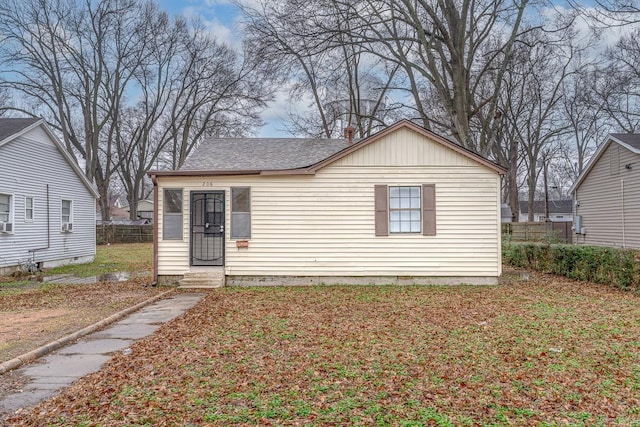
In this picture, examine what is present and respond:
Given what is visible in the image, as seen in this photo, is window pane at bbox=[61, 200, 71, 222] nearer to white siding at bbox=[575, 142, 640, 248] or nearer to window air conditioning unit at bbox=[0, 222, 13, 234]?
window air conditioning unit at bbox=[0, 222, 13, 234]

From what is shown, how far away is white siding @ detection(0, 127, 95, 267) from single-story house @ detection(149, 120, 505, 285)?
19.8 ft

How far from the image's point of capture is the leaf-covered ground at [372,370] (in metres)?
3.48

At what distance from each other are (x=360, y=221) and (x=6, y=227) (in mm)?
10700

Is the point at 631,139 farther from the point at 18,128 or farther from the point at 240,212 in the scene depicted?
the point at 18,128

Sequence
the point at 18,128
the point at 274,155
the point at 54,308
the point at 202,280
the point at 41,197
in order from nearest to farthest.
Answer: the point at 54,308 < the point at 202,280 < the point at 274,155 < the point at 18,128 < the point at 41,197

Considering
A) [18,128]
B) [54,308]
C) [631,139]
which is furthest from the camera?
[631,139]

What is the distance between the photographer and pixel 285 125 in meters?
27.4

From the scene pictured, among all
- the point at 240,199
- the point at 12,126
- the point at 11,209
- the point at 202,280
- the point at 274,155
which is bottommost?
the point at 202,280

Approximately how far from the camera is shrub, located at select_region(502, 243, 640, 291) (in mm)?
9883

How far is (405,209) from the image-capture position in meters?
10.6

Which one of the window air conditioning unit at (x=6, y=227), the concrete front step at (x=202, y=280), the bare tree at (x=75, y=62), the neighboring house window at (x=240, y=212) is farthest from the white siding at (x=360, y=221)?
the bare tree at (x=75, y=62)

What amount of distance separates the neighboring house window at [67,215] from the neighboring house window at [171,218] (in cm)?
792

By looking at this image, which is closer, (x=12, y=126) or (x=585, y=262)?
(x=585, y=262)

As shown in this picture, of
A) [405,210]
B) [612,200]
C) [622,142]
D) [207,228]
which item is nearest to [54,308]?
[207,228]
